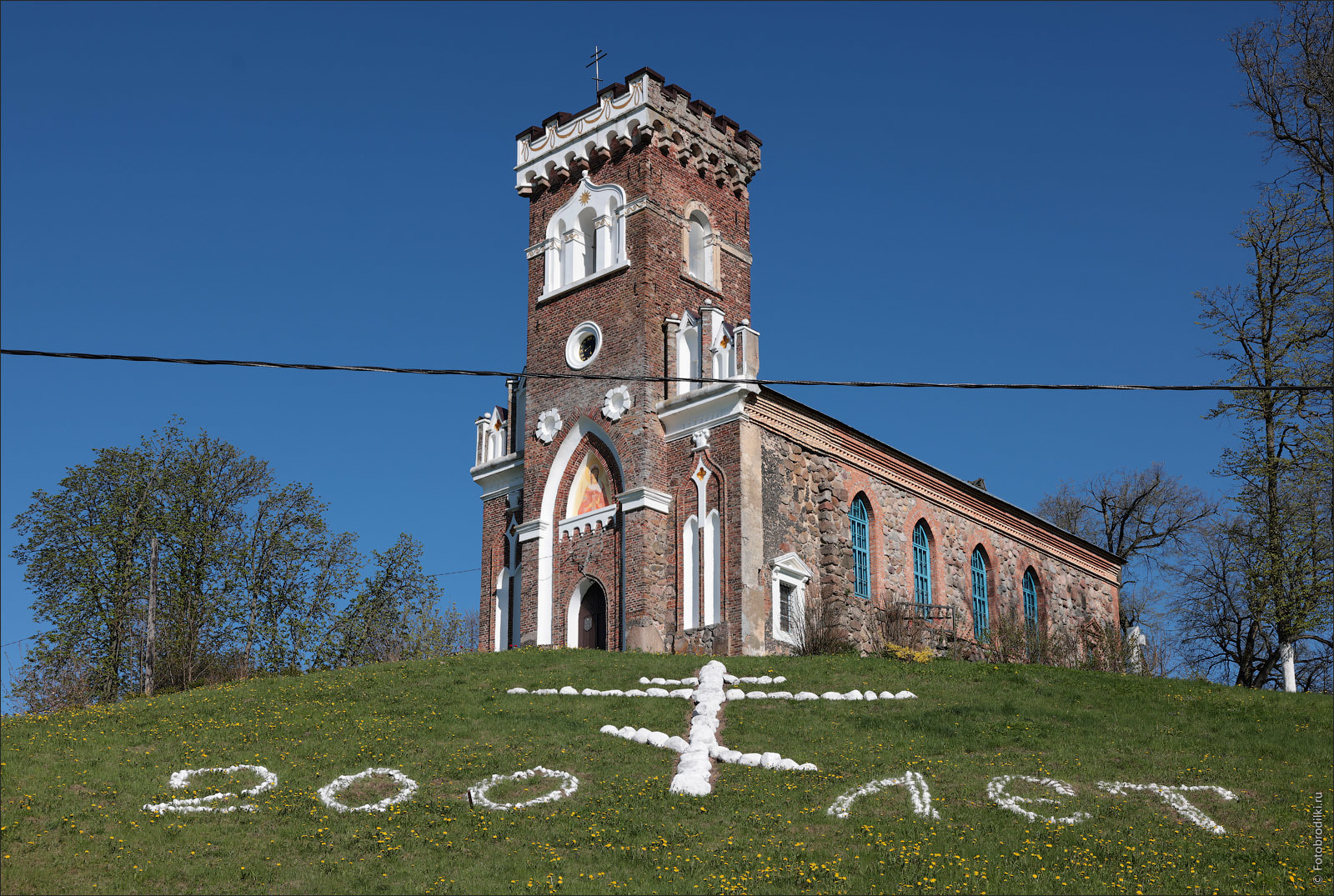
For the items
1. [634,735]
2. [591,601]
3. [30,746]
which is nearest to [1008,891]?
[634,735]

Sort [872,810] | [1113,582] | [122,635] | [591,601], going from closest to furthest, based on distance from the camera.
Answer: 1. [872,810]
2. [591,601]
3. [122,635]
4. [1113,582]

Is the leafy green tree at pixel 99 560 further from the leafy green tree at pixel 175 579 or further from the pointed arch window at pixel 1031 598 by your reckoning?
the pointed arch window at pixel 1031 598

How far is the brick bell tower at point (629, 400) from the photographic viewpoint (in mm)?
28562

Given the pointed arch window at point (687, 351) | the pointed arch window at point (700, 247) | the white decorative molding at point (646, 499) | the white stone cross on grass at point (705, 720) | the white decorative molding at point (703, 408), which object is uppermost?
the pointed arch window at point (700, 247)

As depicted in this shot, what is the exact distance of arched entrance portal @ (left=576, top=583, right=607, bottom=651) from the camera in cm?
3002

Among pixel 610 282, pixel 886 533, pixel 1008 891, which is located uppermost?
→ pixel 610 282

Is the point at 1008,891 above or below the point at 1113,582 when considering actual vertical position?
below

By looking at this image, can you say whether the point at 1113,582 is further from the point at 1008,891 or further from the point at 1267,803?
the point at 1008,891

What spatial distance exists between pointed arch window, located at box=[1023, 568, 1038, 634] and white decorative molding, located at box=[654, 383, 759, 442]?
13119 mm

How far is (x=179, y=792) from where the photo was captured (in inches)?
639

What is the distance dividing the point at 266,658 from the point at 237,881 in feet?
82.7

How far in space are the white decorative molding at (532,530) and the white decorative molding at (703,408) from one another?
3739 millimetres

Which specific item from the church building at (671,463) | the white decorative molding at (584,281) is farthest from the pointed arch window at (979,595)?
the white decorative molding at (584,281)

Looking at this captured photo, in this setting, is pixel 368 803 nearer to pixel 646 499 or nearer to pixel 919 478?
pixel 646 499
